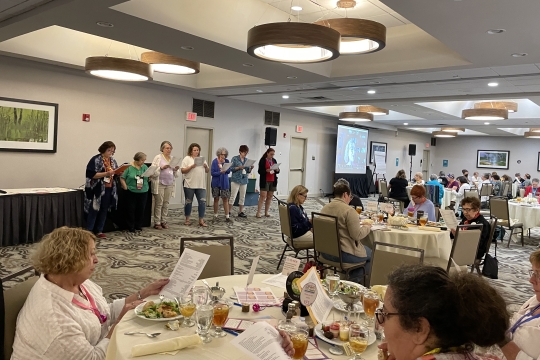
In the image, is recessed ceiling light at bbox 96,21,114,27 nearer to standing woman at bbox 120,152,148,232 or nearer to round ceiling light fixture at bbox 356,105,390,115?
standing woman at bbox 120,152,148,232

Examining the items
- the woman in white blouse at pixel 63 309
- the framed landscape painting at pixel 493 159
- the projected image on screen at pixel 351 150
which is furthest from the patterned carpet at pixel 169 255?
the framed landscape painting at pixel 493 159

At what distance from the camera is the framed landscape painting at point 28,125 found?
24.7 ft

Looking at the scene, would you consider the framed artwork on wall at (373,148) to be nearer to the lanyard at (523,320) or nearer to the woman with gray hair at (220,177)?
the woman with gray hair at (220,177)

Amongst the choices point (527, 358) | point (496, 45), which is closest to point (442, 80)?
point (496, 45)

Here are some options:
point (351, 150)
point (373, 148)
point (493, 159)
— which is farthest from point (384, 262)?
point (493, 159)

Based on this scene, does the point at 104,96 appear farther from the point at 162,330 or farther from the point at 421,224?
the point at 162,330

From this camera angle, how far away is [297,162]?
579 inches

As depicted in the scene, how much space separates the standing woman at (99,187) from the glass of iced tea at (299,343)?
582cm

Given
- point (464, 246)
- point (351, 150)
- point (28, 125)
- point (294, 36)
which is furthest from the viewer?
point (351, 150)

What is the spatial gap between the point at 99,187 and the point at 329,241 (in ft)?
13.7

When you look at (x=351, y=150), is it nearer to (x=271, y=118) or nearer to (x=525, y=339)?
(x=271, y=118)

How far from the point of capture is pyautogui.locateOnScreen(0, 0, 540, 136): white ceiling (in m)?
4.45

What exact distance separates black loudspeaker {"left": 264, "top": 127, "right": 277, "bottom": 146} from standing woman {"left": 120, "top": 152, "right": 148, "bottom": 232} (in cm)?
574

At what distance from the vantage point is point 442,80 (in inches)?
298
